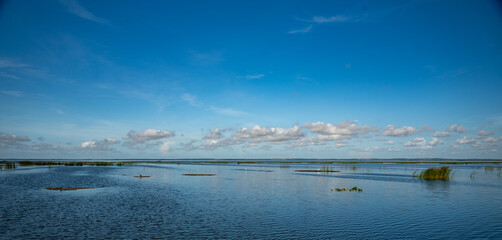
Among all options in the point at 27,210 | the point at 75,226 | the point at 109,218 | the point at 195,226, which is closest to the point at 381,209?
the point at 195,226

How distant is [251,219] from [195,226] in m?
5.30

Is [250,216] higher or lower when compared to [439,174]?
lower

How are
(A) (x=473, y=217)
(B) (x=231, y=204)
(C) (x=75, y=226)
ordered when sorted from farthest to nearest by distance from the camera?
1. (B) (x=231, y=204)
2. (A) (x=473, y=217)
3. (C) (x=75, y=226)

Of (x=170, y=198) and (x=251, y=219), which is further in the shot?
(x=170, y=198)

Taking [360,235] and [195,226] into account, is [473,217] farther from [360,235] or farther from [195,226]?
[195,226]

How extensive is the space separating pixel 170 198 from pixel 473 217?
33.8 m

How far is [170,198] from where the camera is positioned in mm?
40062

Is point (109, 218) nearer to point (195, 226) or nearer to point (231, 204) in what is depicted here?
point (195, 226)

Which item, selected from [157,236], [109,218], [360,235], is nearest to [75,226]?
[109,218]

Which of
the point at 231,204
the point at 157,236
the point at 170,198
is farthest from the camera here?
the point at 170,198

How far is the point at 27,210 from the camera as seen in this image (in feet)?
99.1

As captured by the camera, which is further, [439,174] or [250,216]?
[439,174]

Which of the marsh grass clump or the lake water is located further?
the marsh grass clump

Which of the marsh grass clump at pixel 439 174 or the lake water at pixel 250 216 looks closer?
the lake water at pixel 250 216
